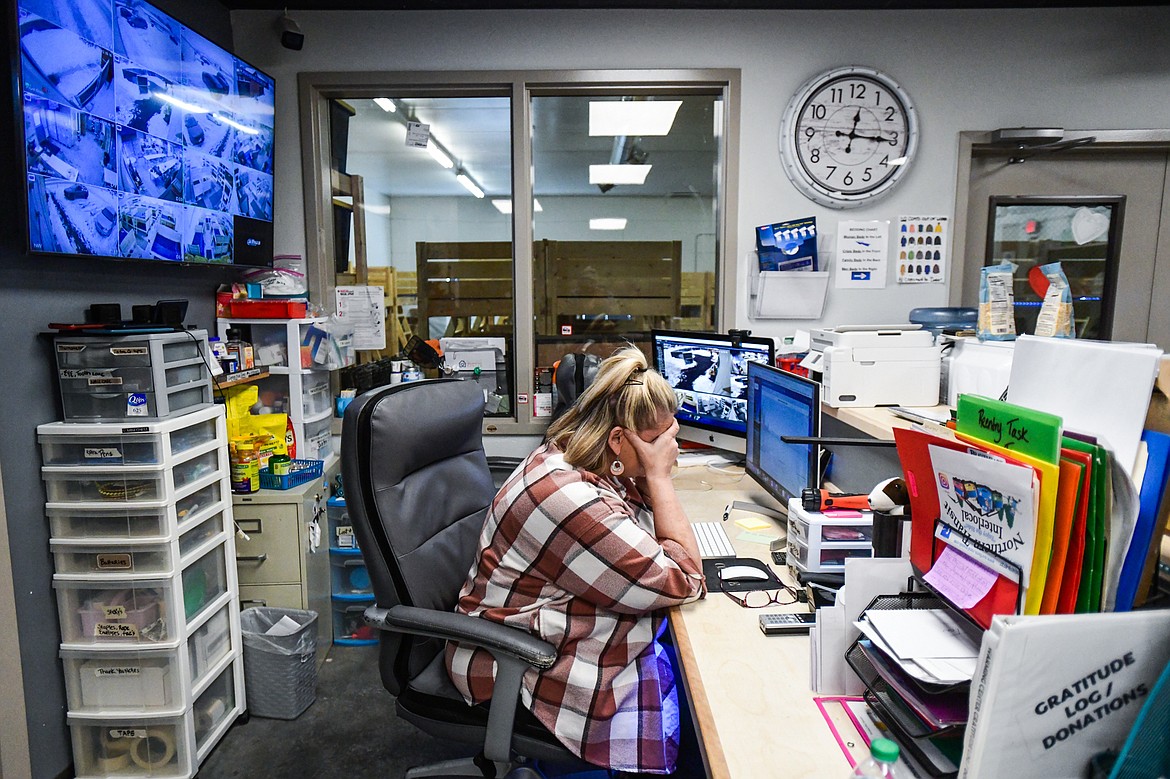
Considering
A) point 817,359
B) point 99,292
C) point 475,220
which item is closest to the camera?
point 99,292

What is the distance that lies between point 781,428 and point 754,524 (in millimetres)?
299

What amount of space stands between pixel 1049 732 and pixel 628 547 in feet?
2.28

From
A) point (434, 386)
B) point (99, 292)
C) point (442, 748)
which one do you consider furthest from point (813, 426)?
point (99, 292)

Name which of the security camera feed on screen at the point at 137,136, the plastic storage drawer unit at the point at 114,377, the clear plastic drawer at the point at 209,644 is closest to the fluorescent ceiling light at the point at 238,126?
the security camera feed on screen at the point at 137,136

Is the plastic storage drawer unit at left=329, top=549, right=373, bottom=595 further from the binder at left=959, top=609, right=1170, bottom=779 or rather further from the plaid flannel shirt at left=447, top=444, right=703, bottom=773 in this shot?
the binder at left=959, top=609, right=1170, bottom=779

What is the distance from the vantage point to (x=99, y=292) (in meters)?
2.02

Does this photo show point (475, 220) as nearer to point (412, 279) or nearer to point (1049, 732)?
point (412, 279)

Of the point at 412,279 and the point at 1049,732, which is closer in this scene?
the point at 1049,732

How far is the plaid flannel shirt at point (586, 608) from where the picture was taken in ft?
4.04

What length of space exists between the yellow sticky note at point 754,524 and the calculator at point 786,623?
56cm

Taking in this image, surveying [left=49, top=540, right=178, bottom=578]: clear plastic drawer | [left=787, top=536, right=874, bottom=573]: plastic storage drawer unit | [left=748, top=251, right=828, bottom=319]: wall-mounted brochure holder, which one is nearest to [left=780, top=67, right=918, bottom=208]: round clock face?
[left=748, top=251, right=828, bottom=319]: wall-mounted brochure holder

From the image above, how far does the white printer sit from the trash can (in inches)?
78.0

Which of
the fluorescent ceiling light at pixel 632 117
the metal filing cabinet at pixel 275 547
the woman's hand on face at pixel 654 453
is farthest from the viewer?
the fluorescent ceiling light at pixel 632 117

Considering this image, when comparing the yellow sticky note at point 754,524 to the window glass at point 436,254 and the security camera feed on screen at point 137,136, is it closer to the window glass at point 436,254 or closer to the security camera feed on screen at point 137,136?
the window glass at point 436,254
